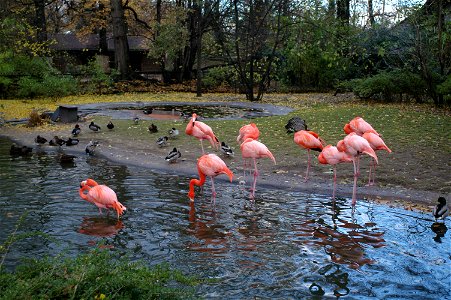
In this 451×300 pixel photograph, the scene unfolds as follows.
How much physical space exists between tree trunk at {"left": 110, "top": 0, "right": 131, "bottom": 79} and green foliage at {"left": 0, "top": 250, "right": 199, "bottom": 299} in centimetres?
2803

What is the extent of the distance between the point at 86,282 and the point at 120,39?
2943 cm

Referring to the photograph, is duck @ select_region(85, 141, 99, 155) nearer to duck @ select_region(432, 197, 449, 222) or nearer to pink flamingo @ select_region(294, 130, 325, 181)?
pink flamingo @ select_region(294, 130, 325, 181)

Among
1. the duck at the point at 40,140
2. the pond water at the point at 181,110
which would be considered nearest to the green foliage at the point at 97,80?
the pond water at the point at 181,110

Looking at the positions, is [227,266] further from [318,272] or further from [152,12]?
[152,12]

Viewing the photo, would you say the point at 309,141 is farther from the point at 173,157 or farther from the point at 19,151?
the point at 19,151

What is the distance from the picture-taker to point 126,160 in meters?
12.0

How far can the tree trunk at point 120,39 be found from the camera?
30906mm

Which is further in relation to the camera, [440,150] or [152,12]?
[152,12]

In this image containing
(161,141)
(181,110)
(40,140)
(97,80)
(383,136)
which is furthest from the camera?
(97,80)

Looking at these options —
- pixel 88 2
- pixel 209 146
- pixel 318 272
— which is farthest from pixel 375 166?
pixel 88 2

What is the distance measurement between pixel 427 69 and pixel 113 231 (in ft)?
51.1

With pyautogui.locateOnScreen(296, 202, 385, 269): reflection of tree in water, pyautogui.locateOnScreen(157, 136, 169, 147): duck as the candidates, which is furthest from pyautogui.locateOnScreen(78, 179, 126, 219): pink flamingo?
pyautogui.locateOnScreen(157, 136, 169, 147): duck

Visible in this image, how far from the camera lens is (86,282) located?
423 cm

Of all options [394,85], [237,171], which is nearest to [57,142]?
[237,171]
